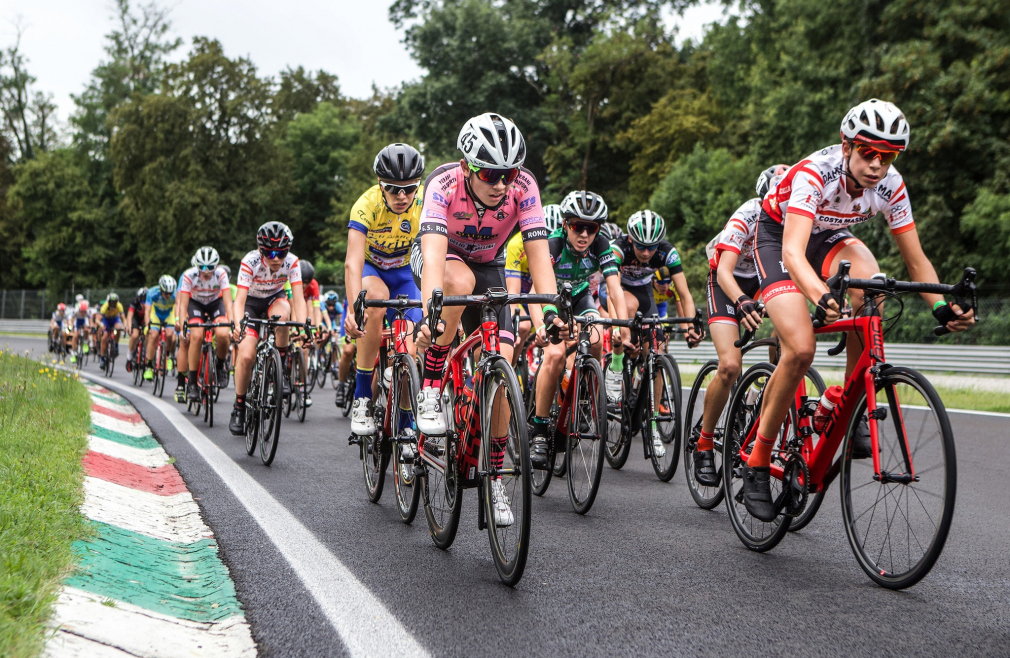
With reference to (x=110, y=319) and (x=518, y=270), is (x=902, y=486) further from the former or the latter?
(x=110, y=319)

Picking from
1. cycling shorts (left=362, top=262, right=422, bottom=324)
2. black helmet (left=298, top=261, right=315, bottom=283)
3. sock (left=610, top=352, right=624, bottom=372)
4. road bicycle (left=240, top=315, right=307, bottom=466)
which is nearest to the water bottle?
sock (left=610, top=352, right=624, bottom=372)

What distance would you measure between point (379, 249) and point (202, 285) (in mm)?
5828

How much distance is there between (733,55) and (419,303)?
3986 centimetres

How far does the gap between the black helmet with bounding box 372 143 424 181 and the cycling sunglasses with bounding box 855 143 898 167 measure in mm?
3334

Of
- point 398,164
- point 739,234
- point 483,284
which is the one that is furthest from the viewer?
point 398,164

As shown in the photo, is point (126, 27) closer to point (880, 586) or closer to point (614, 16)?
point (614, 16)

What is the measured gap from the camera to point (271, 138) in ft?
179

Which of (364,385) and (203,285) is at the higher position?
(203,285)

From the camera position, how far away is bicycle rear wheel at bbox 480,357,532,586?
393 cm

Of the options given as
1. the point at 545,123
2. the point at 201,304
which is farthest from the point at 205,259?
the point at 545,123

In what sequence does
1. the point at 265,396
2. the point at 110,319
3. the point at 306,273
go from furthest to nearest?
the point at 110,319, the point at 306,273, the point at 265,396

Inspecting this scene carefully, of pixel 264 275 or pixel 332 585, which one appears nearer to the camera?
pixel 332 585

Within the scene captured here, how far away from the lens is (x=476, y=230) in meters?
5.33

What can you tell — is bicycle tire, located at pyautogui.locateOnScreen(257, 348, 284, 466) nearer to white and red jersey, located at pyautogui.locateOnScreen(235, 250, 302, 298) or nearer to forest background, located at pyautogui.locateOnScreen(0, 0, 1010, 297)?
white and red jersey, located at pyautogui.locateOnScreen(235, 250, 302, 298)
